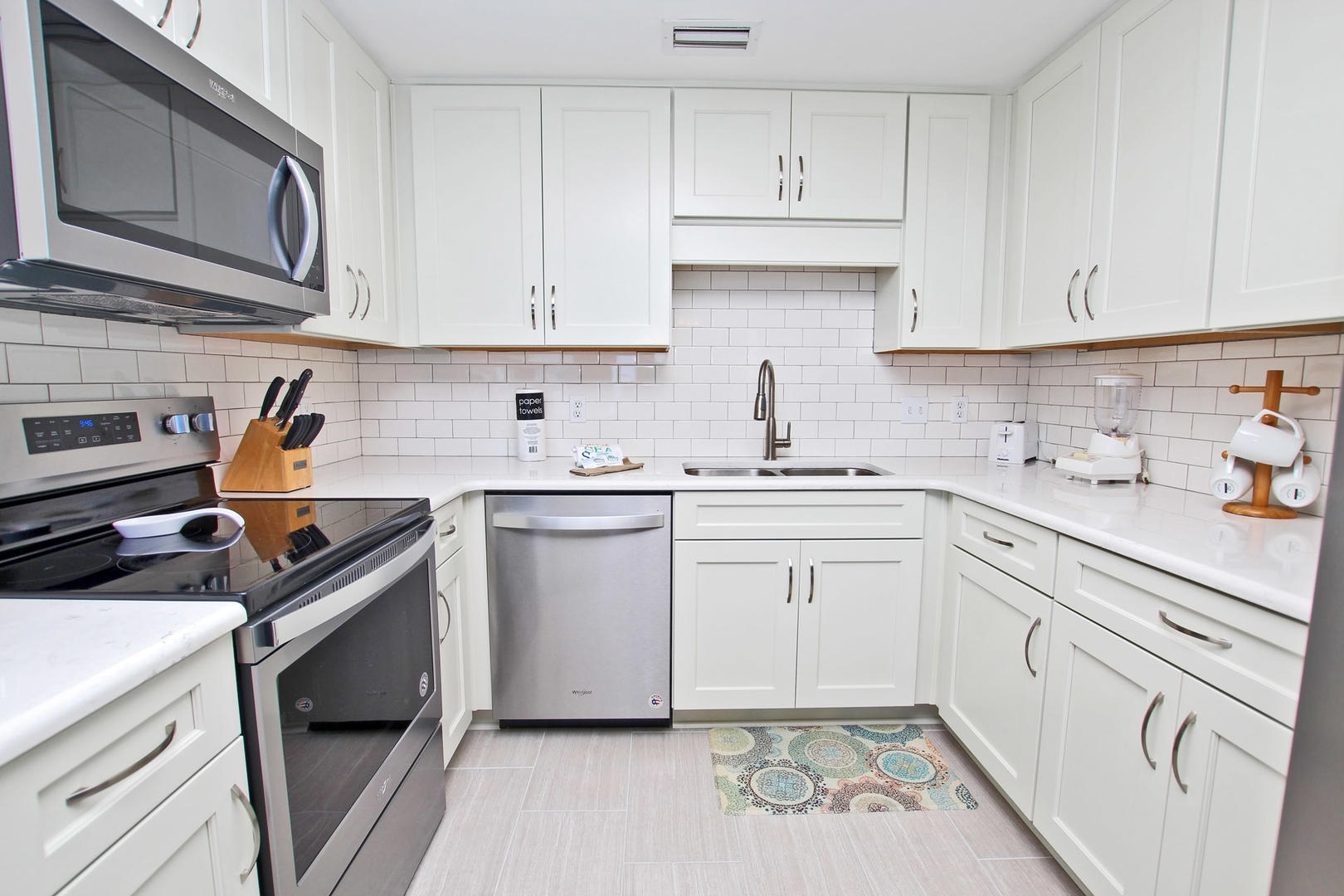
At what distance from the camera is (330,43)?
168cm

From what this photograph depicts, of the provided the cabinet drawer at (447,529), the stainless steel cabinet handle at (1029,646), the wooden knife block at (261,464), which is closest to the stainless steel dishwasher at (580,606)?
the cabinet drawer at (447,529)

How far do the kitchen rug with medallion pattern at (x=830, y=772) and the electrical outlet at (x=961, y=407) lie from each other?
1.27 m

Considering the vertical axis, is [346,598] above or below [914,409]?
below

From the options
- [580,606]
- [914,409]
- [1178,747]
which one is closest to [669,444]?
[580,606]

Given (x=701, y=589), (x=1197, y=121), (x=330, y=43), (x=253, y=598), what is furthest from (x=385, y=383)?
(x=1197, y=121)

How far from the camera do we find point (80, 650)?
68cm

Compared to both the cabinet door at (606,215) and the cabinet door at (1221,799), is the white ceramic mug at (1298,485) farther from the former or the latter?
the cabinet door at (606,215)

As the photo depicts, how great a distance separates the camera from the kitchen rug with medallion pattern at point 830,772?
1.73 metres

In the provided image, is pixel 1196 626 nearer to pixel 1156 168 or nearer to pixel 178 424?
pixel 1156 168

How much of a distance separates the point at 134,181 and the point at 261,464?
91 cm

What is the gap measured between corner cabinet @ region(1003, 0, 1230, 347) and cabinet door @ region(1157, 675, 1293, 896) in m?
0.90

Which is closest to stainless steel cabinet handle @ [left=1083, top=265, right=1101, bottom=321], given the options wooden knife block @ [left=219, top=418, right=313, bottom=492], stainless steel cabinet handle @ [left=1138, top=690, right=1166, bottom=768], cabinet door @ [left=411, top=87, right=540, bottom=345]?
stainless steel cabinet handle @ [left=1138, top=690, right=1166, bottom=768]

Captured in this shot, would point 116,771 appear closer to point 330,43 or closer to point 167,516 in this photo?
point 167,516

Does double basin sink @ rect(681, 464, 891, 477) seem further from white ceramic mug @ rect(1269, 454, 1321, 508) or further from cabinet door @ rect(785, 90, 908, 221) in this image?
white ceramic mug @ rect(1269, 454, 1321, 508)
